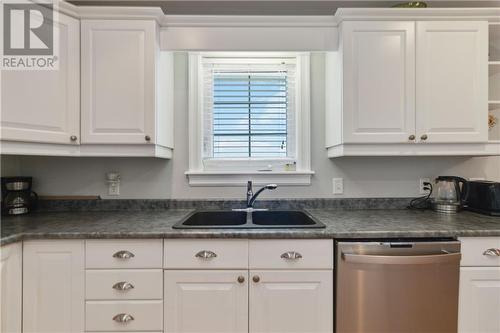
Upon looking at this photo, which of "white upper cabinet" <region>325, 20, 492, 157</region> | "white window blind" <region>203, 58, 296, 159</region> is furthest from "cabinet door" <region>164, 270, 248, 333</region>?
"white upper cabinet" <region>325, 20, 492, 157</region>

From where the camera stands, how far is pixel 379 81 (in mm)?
1649

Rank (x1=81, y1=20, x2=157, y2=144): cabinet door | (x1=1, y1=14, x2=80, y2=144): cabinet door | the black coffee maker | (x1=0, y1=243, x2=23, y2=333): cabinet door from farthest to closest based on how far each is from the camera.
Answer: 1. the black coffee maker
2. (x1=81, y1=20, x2=157, y2=144): cabinet door
3. (x1=1, y1=14, x2=80, y2=144): cabinet door
4. (x1=0, y1=243, x2=23, y2=333): cabinet door

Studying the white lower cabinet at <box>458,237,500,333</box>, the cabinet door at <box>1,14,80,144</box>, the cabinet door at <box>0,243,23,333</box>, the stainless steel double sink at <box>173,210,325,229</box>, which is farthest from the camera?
the stainless steel double sink at <box>173,210,325,229</box>

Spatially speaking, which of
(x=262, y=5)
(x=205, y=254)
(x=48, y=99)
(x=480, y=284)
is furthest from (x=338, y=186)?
(x=48, y=99)

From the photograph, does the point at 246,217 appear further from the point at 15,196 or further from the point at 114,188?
the point at 15,196

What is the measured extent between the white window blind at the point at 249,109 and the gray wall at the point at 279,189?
0.17 m

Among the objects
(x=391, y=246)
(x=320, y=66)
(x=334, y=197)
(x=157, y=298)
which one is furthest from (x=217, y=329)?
(x=320, y=66)

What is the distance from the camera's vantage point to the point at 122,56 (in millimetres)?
1627

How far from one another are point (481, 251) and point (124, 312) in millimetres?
1828

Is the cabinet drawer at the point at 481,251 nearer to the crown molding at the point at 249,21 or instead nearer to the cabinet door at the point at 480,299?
the cabinet door at the point at 480,299

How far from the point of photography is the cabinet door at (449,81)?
64.9 inches

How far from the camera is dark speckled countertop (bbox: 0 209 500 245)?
135 centimetres

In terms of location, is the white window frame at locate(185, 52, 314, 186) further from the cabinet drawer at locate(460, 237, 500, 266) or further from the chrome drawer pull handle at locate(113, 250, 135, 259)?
the cabinet drawer at locate(460, 237, 500, 266)

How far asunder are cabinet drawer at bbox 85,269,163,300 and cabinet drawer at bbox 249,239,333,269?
497 millimetres
